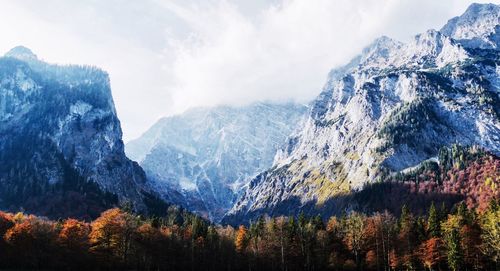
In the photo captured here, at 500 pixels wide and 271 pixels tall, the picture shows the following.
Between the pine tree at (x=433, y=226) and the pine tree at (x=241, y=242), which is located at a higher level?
the pine tree at (x=433, y=226)

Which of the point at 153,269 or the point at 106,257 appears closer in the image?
the point at 106,257

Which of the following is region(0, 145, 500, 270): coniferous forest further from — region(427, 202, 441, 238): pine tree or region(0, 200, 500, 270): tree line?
region(0, 200, 500, 270): tree line

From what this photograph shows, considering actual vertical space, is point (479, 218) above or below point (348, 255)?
above

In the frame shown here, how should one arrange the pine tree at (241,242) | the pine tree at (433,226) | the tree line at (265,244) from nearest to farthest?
the tree line at (265,244), the pine tree at (433,226), the pine tree at (241,242)

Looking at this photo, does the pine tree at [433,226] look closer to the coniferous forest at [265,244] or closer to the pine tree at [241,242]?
the coniferous forest at [265,244]

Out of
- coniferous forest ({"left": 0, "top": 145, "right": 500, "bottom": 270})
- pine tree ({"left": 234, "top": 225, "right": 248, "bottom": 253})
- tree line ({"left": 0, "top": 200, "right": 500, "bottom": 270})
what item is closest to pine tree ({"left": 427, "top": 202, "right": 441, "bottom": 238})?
coniferous forest ({"left": 0, "top": 145, "right": 500, "bottom": 270})

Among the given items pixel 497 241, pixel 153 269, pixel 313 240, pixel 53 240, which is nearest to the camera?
pixel 497 241

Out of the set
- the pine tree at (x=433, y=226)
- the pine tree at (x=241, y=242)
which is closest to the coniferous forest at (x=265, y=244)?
the pine tree at (x=433, y=226)

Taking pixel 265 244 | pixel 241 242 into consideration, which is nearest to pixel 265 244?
pixel 265 244

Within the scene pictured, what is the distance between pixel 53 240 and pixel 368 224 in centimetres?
10474

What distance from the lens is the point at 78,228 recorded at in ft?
490

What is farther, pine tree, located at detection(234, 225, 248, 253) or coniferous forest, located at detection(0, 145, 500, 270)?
pine tree, located at detection(234, 225, 248, 253)

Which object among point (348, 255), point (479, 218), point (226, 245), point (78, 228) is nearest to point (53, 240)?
point (78, 228)

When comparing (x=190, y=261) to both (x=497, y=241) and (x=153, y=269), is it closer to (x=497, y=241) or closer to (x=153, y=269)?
(x=153, y=269)
